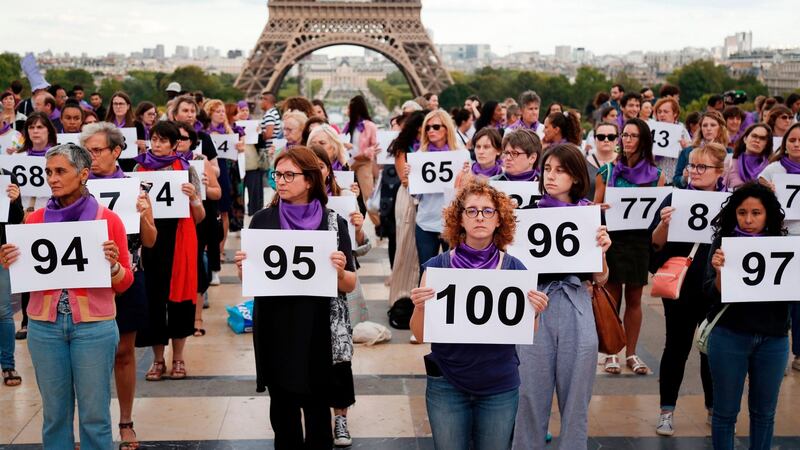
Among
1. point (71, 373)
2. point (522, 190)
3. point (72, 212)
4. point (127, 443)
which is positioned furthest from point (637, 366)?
point (72, 212)

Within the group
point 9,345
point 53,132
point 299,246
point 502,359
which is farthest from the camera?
point 53,132

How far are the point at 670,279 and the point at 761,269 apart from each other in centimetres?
Answer: 60

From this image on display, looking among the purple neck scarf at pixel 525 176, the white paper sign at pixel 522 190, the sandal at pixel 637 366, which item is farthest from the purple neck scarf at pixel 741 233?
the sandal at pixel 637 366

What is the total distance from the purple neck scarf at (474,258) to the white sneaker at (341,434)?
233 cm

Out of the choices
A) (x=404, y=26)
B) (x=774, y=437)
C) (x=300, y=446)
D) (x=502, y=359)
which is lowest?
(x=774, y=437)

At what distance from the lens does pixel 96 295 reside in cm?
562

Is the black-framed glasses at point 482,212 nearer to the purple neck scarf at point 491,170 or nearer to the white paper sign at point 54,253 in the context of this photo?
the white paper sign at point 54,253

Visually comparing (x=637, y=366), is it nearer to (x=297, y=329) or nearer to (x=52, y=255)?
(x=297, y=329)

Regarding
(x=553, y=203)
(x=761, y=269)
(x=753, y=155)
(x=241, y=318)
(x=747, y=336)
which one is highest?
(x=753, y=155)

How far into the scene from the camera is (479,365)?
4844 mm

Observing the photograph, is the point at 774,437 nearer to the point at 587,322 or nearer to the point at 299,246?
the point at 587,322

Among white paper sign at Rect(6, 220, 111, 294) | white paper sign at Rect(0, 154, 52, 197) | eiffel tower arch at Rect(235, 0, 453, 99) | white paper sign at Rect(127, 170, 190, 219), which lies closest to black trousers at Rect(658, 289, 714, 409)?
white paper sign at Rect(127, 170, 190, 219)

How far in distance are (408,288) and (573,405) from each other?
4.84m

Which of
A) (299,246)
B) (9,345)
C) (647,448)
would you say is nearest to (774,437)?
(647,448)
